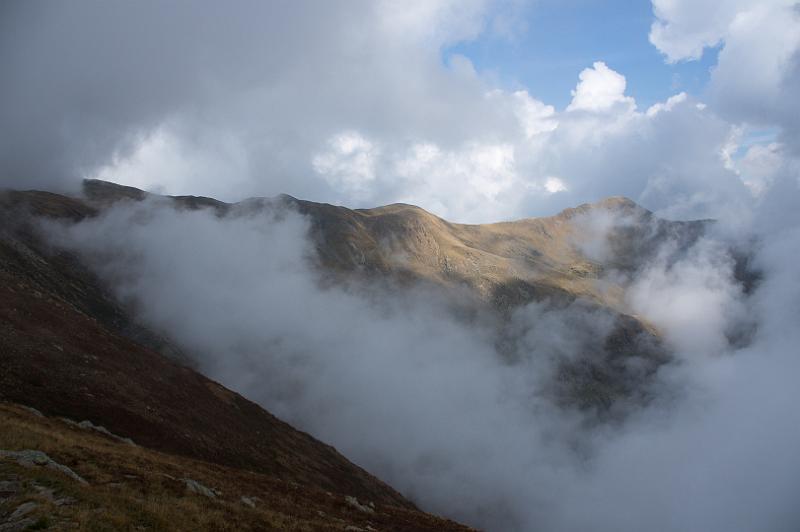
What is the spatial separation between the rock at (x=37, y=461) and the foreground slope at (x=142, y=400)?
158 centimetres

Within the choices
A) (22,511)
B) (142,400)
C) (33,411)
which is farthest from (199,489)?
(142,400)

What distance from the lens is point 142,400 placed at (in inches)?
2372

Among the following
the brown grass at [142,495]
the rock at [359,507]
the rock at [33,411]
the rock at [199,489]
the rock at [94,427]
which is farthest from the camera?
the rock at [94,427]

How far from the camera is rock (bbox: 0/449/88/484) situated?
24781 millimetres

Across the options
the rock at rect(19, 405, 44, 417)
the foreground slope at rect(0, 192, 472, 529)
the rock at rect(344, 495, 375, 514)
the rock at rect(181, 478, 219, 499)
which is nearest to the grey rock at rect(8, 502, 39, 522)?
the foreground slope at rect(0, 192, 472, 529)

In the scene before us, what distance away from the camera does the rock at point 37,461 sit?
81.3ft

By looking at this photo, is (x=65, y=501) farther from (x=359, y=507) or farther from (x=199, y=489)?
(x=359, y=507)

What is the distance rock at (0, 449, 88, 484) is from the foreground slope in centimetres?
158

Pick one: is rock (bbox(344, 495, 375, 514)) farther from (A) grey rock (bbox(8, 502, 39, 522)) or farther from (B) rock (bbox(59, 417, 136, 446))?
(A) grey rock (bbox(8, 502, 39, 522))

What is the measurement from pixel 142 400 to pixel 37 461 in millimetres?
37343

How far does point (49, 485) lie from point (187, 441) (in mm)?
36259

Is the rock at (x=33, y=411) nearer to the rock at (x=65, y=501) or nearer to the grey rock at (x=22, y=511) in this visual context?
the rock at (x=65, y=501)

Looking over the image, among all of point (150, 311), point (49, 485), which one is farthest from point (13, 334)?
point (150, 311)

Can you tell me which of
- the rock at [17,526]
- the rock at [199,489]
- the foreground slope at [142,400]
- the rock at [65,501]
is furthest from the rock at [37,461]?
the rock at [17,526]
